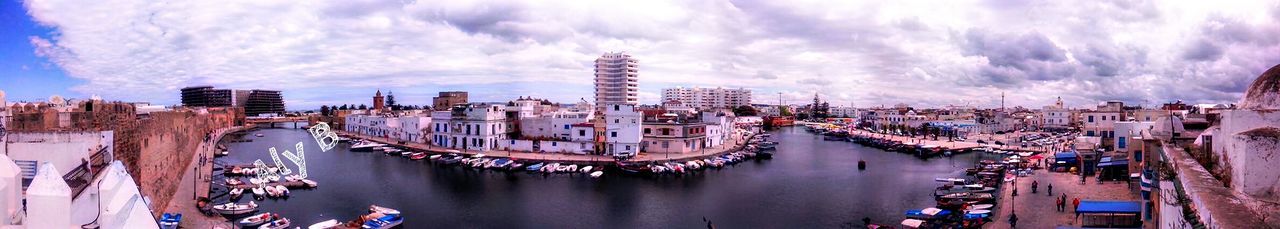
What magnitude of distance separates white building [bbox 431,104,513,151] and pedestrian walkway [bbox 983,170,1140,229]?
2261 centimetres

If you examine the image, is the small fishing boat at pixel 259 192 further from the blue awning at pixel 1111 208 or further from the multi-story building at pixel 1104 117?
the multi-story building at pixel 1104 117

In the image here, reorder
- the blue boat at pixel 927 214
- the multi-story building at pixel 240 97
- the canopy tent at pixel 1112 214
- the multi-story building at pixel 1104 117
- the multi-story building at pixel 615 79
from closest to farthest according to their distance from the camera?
the canopy tent at pixel 1112 214 < the blue boat at pixel 927 214 < the multi-story building at pixel 1104 117 < the multi-story building at pixel 615 79 < the multi-story building at pixel 240 97

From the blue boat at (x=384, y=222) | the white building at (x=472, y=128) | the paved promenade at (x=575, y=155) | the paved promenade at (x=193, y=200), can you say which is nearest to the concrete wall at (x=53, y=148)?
the paved promenade at (x=193, y=200)

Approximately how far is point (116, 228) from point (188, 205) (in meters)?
12.7

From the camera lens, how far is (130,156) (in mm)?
12992

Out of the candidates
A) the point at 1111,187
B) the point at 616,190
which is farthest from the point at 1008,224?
the point at 616,190

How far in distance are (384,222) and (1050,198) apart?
16.3 m

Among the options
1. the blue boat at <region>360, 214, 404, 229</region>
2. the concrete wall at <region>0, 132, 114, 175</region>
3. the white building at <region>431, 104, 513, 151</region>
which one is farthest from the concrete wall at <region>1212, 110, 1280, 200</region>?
the white building at <region>431, 104, 513, 151</region>

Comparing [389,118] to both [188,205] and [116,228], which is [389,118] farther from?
[116,228]

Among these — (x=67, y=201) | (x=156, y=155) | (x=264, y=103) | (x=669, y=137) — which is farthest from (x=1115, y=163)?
(x=264, y=103)

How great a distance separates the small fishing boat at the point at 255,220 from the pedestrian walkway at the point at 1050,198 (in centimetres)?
1563

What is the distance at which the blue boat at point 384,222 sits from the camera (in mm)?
14836

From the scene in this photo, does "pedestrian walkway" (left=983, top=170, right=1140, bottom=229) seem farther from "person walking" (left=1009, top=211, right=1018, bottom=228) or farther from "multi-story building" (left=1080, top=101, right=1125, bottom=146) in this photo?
"multi-story building" (left=1080, top=101, right=1125, bottom=146)

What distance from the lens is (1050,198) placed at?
17453 mm
